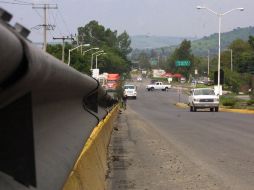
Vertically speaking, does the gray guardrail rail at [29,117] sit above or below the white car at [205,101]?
above

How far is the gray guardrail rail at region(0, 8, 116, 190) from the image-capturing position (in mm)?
2609

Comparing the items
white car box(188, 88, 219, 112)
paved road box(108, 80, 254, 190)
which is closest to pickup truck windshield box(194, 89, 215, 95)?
white car box(188, 88, 219, 112)

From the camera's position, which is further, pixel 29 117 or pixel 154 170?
pixel 154 170

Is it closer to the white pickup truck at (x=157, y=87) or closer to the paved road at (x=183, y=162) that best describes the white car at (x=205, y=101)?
the paved road at (x=183, y=162)

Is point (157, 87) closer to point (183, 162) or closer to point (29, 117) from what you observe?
point (183, 162)

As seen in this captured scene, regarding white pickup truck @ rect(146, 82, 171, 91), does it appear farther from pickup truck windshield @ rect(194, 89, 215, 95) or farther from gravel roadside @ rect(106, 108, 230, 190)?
gravel roadside @ rect(106, 108, 230, 190)

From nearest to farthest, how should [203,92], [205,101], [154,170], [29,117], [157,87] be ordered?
[29,117] < [154,170] < [205,101] < [203,92] < [157,87]

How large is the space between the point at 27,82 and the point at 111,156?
1172 centimetres

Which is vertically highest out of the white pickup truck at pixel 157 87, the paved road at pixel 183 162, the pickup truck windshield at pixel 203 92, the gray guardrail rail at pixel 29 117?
the gray guardrail rail at pixel 29 117

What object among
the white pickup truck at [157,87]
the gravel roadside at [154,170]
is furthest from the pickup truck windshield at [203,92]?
the white pickup truck at [157,87]

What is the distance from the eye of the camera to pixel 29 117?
338 cm

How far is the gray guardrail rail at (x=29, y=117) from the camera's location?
8.56ft

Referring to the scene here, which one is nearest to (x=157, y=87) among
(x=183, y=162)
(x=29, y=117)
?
(x=183, y=162)

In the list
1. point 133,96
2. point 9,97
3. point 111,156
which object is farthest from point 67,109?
point 133,96
